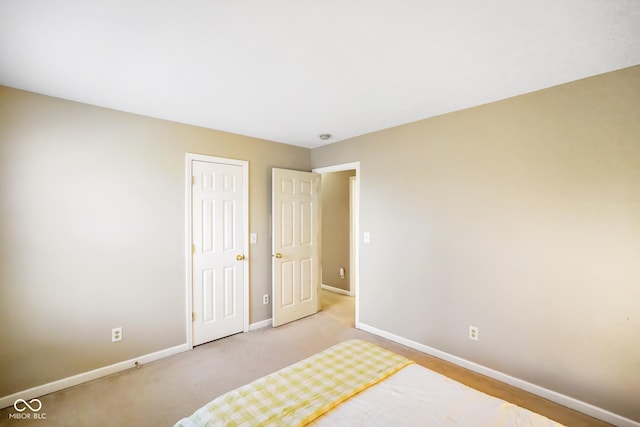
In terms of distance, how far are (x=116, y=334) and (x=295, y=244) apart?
6.95ft

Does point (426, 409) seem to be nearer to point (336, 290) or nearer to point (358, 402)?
point (358, 402)

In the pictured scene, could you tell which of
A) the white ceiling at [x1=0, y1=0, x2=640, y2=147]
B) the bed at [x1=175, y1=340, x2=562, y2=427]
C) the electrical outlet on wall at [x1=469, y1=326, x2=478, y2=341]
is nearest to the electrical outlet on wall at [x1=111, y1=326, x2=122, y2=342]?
the bed at [x1=175, y1=340, x2=562, y2=427]

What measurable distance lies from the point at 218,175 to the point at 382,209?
198 centimetres

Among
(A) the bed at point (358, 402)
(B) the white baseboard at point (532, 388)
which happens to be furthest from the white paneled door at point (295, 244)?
(A) the bed at point (358, 402)

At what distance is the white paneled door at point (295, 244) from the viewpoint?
139 inches

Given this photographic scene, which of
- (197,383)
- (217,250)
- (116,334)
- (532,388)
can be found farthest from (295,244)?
(532,388)

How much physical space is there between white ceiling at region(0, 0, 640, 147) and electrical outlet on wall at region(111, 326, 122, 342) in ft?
6.73

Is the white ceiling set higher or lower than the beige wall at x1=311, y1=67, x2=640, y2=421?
higher

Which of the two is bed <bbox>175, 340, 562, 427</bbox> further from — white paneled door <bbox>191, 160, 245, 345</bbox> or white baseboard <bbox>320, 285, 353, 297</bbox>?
white baseboard <bbox>320, 285, 353, 297</bbox>

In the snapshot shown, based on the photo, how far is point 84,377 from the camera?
230 cm

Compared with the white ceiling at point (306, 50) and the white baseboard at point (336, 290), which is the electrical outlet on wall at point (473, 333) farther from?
the white baseboard at point (336, 290)

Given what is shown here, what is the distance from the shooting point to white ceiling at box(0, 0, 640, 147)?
131 centimetres

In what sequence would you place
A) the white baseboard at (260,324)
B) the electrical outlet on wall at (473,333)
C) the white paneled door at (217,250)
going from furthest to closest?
1. the white baseboard at (260,324)
2. the white paneled door at (217,250)
3. the electrical outlet on wall at (473,333)

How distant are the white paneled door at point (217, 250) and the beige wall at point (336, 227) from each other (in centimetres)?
210
